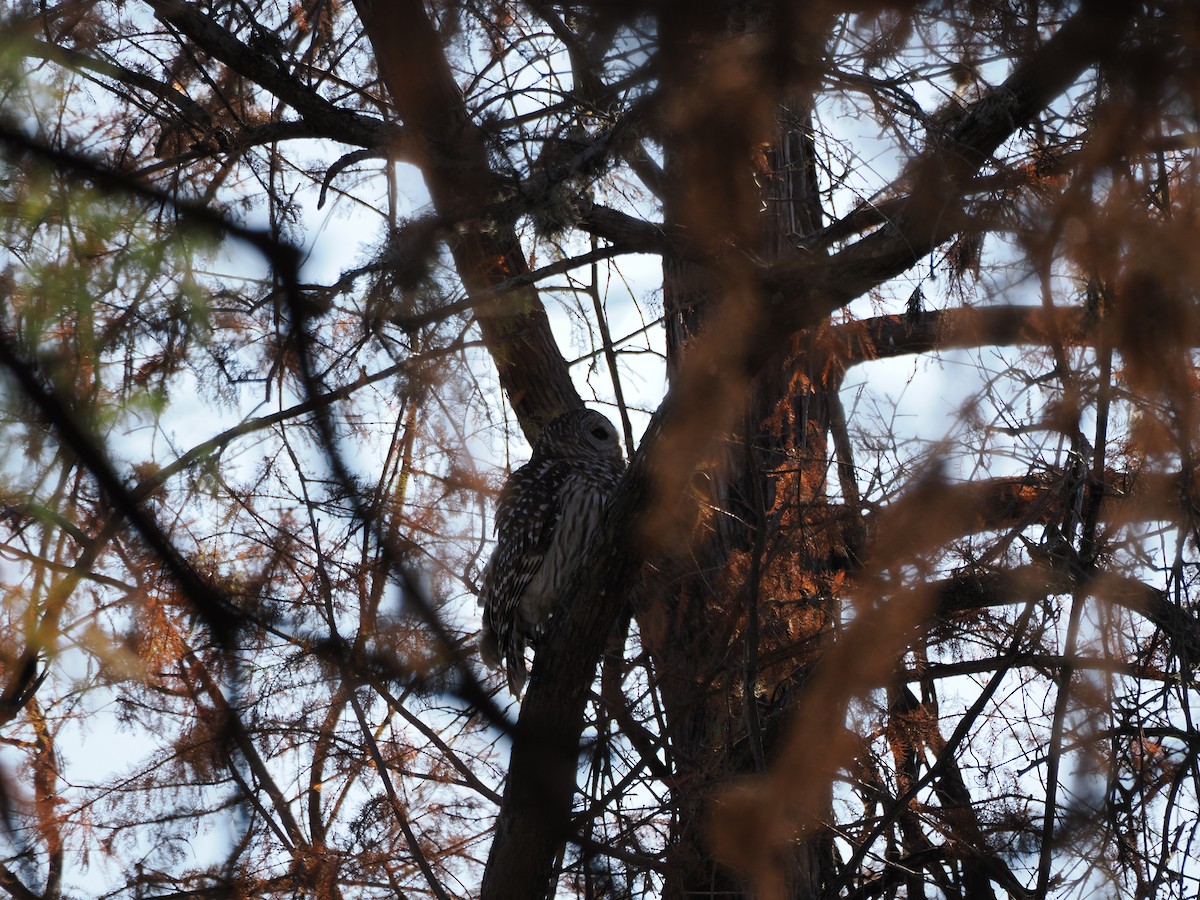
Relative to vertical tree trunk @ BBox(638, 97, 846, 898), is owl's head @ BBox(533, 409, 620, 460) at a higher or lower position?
higher

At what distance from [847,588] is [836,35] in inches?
80.0

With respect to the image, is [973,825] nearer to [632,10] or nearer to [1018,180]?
[1018,180]

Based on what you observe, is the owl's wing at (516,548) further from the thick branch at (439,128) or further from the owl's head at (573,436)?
the thick branch at (439,128)

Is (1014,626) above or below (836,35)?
below

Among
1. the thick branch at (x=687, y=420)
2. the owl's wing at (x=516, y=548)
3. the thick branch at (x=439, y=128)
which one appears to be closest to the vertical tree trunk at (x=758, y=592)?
the thick branch at (x=687, y=420)

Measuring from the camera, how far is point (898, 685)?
164 inches

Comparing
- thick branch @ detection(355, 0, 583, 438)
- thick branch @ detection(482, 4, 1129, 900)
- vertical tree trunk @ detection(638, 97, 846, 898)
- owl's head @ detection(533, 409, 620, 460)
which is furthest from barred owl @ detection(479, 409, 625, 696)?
thick branch @ detection(355, 0, 583, 438)

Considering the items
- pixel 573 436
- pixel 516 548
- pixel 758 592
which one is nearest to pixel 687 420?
pixel 758 592

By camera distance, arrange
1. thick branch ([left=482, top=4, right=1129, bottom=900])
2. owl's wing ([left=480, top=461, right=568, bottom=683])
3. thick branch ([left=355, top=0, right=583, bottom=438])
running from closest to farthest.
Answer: thick branch ([left=482, top=4, right=1129, bottom=900]), thick branch ([left=355, top=0, right=583, bottom=438]), owl's wing ([left=480, top=461, right=568, bottom=683])

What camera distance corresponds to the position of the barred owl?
5992 mm

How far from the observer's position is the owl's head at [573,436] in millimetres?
6289

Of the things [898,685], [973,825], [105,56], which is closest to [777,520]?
[898,685]

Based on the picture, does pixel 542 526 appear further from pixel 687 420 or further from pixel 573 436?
pixel 687 420

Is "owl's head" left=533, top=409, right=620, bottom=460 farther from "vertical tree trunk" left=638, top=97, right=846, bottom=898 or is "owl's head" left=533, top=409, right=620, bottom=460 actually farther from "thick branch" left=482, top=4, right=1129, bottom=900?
"thick branch" left=482, top=4, right=1129, bottom=900
